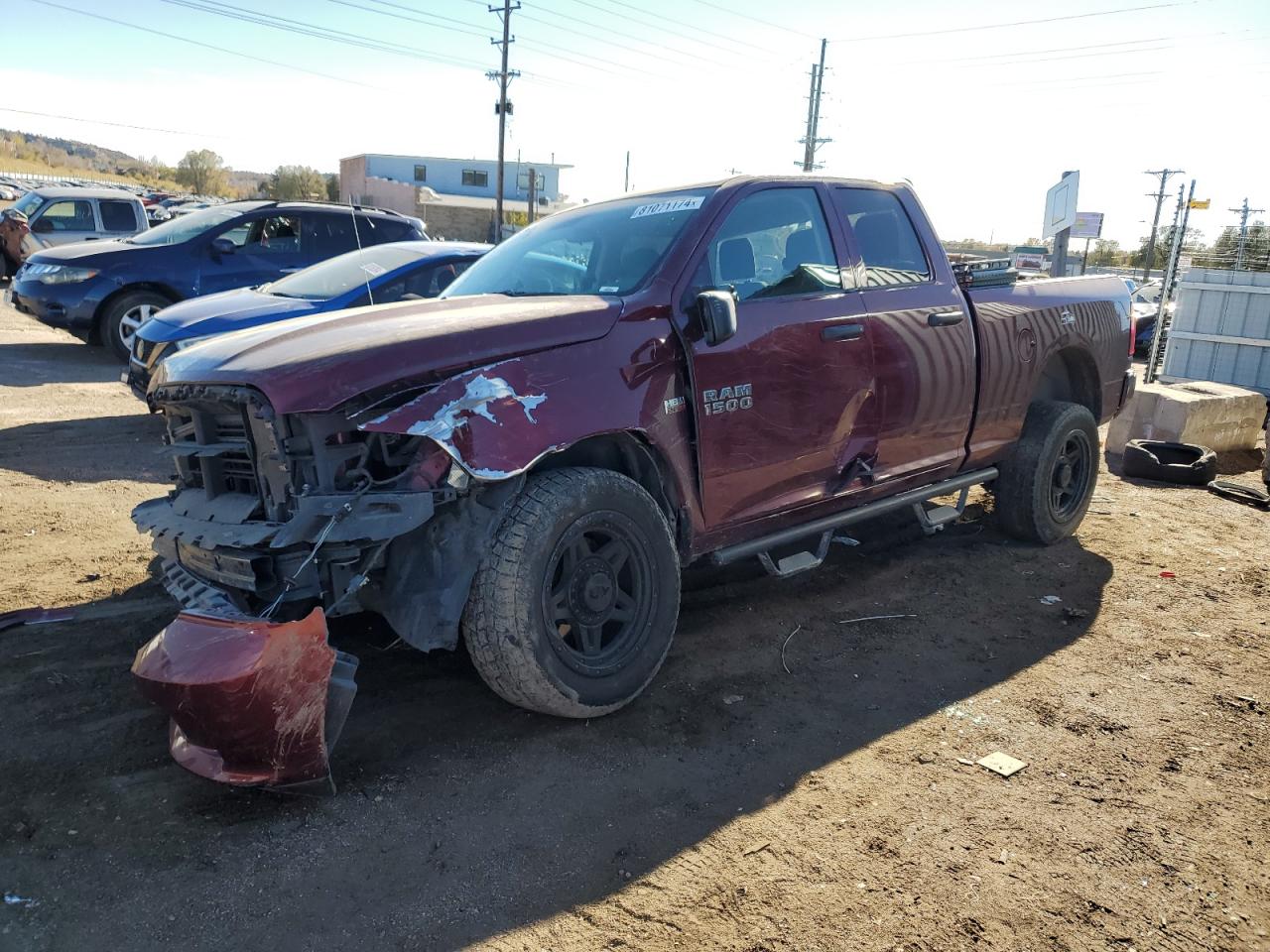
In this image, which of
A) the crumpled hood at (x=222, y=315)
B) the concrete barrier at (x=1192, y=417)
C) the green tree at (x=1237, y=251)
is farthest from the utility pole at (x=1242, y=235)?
the crumpled hood at (x=222, y=315)

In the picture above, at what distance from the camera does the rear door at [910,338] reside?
167 inches

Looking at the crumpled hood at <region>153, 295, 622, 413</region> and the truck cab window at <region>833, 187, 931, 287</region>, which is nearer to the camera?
the crumpled hood at <region>153, 295, 622, 413</region>

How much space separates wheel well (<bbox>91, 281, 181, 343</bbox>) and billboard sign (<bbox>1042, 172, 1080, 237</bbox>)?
917cm

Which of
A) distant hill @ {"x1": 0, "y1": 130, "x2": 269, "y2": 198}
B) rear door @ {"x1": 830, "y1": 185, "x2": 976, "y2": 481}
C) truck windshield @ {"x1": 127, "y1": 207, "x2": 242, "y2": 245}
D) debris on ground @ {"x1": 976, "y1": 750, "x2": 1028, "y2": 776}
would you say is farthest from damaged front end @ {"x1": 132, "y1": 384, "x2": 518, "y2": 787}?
distant hill @ {"x1": 0, "y1": 130, "x2": 269, "y2": 198}

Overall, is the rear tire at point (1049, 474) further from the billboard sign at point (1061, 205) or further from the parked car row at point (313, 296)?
the parked car row at point (313, 296)

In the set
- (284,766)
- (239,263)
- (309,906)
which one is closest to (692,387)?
(284,766)

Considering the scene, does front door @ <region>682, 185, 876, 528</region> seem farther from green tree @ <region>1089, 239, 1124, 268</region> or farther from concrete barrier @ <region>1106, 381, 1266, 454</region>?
green tree @ <region>1089, 239, 1124, 268</region>

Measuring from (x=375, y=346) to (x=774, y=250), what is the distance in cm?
189

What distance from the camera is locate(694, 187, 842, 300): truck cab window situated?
374cm

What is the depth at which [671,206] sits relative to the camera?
387cm

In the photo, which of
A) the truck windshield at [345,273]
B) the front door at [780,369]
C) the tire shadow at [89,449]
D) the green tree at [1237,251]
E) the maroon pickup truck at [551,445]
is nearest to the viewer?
the maroon pickup truck at [551,445]

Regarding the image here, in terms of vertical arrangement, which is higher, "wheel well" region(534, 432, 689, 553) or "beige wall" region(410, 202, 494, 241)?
"beige wall" region(410, 202, 494, 241)

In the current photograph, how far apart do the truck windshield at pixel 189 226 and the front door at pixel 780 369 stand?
814cm

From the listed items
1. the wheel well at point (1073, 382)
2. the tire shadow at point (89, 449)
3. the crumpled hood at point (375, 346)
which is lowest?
the tire shadow at point (89, 449)
